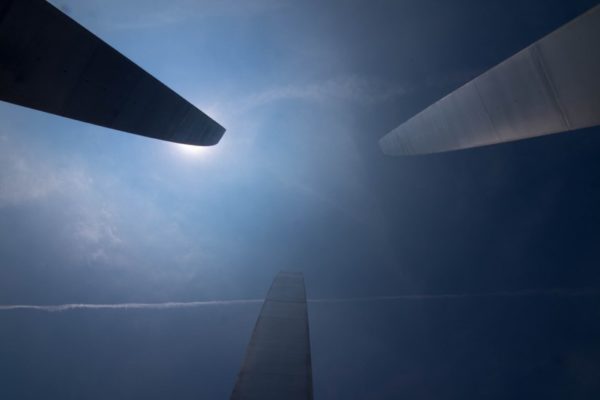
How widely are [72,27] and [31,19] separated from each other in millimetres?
588

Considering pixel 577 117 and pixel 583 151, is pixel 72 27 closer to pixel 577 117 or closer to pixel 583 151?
pixel 577 117

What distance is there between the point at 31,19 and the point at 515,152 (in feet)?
130

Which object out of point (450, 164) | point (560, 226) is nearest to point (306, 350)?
point (450, 164)

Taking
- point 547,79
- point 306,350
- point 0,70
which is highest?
point 0,70

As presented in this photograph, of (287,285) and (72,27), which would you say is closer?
(72,27)

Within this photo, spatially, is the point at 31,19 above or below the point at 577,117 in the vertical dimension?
above

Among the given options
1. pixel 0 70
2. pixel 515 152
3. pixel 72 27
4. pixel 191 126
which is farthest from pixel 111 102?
pixel 515 152

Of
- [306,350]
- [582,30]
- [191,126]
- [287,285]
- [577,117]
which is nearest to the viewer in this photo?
[582,30]

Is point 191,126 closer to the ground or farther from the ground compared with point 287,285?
farther from the ground

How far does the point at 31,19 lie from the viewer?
15.7 feet

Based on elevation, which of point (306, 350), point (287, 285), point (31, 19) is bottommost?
point (306, 350)

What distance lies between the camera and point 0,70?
4.74m

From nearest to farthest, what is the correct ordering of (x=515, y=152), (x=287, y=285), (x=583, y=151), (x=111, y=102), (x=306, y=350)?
(x=111, y=102), (x=306, y=350), (x=287, y=285), (x=583, y=151), (x=515, y=152)

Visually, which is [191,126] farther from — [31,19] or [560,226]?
[560,226]
